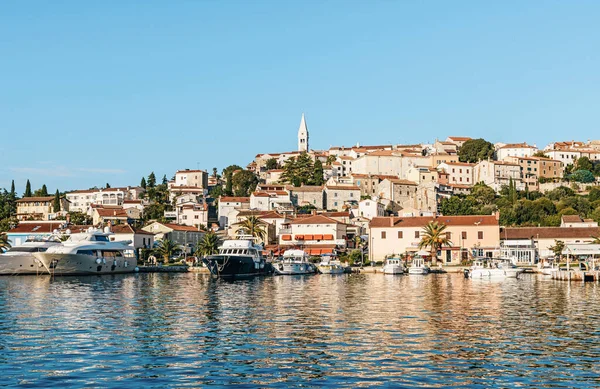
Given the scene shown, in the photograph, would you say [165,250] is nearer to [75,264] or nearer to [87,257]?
[87,257]

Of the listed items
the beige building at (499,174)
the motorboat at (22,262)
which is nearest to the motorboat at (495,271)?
the motorboat at (22,262)

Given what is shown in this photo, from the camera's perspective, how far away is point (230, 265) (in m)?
70.9

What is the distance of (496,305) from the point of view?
3994cm

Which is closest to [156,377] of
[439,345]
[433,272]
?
[439,345]

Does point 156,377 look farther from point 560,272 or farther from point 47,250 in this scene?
point 47,250

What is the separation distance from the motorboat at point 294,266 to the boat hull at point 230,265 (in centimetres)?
679

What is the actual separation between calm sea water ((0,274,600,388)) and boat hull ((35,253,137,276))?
2906 centimetres

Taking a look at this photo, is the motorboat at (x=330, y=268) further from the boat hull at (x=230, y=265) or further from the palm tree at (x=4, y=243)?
the palm tree at (x=4, y=243)

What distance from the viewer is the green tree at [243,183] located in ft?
532

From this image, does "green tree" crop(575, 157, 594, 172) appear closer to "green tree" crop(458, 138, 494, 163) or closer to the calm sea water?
"green tree" crop(458, 138, 494, 163)

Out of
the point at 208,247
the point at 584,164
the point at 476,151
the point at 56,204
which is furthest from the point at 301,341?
the point at 476,151

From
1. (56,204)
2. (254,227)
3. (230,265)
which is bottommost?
(230,265)

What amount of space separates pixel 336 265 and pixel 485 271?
19746 mm

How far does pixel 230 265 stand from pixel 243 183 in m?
92.3
